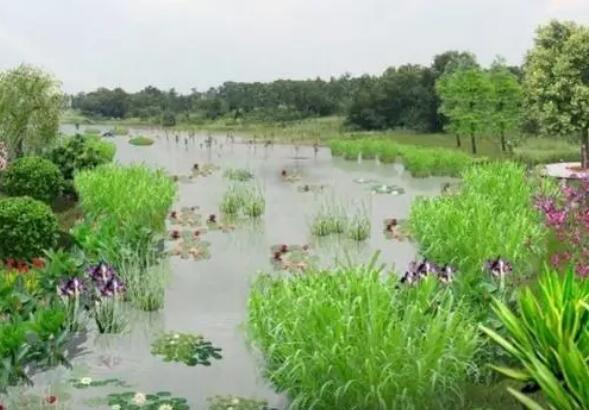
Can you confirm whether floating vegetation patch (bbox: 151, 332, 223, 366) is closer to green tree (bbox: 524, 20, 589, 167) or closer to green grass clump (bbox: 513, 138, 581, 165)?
green grass clump (bbox: 513, 138, 581, 165)

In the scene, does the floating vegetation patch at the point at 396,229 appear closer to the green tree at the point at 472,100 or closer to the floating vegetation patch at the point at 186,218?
the floating vegetation patch at the point at 186,218

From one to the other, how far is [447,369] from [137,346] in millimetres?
3065

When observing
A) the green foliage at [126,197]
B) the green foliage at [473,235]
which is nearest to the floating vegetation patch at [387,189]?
the green foliage at [126,197]

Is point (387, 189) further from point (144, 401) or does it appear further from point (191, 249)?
point (144, 401)

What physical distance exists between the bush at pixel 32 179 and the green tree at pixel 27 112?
3.61 m

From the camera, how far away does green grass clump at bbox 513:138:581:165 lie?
85.7 feet

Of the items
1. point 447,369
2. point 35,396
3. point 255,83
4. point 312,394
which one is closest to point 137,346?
point 35,396

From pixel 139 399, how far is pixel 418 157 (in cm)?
1662

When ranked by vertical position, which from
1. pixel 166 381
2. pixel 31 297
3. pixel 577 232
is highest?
pixel 577 232

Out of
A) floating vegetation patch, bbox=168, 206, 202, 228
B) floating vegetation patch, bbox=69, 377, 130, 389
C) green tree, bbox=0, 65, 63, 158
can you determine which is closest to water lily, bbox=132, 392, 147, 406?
floating vegetation patch, bbox=69, 377, 130, 389

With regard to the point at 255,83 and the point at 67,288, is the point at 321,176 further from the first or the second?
the point at 255,83

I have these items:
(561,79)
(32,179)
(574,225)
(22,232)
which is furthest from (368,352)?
(561,79)

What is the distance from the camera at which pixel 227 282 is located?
9.02 meters

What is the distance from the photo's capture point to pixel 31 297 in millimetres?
6801
